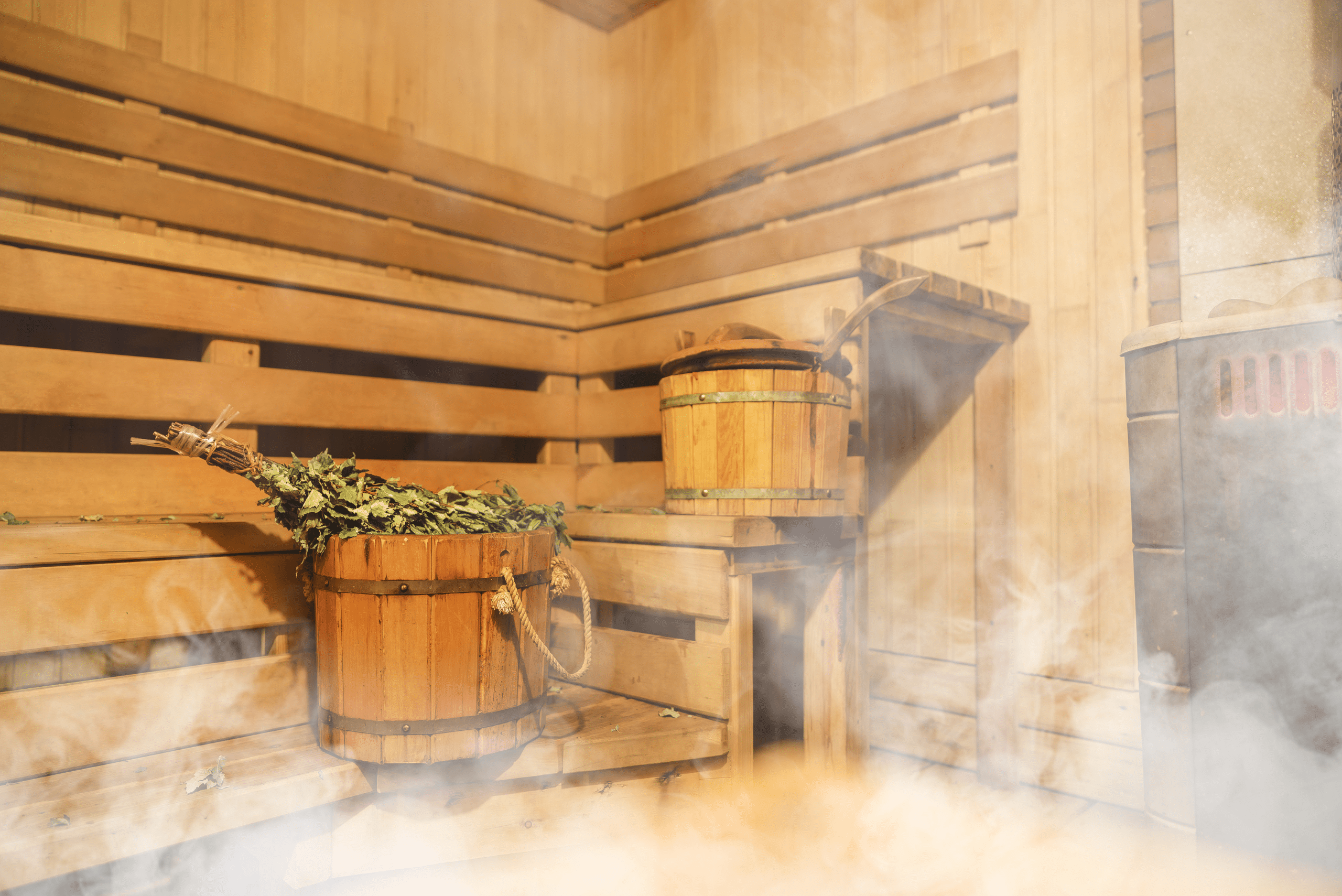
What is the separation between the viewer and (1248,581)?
1.92 metres

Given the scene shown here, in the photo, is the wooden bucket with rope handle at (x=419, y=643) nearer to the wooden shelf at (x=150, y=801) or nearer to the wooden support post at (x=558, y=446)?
the wooden shelf at (x=150, y=801)

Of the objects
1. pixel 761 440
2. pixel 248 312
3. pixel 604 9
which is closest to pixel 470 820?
pixel 761 440

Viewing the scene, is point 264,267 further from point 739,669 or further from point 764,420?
point 739,669

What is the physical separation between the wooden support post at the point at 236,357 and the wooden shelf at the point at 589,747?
1.27 metres

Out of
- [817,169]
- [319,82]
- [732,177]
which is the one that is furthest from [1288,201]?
[319,82]

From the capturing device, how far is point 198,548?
1942mm

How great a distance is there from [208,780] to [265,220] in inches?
87.3

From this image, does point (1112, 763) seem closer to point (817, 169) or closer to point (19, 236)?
point (817, 169)

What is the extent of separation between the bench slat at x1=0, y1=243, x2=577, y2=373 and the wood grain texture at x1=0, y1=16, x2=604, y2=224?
2.91 ft

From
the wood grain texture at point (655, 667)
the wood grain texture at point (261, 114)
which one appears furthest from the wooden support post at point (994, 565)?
the wood grain texture at point (261, 114)

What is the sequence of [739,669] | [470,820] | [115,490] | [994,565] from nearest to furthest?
[470,820]
[739,669]
[115,490]
[994,565]

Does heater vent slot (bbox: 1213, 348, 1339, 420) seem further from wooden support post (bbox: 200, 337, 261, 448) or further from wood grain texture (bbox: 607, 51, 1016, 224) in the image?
wooden support post (bbox: 200, 337, 261, 448)

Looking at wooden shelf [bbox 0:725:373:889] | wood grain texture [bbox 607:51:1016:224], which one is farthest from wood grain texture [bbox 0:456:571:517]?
wood grain texture [bbox 607:51:1016:224]

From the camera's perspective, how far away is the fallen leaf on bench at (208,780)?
1.58 meters
